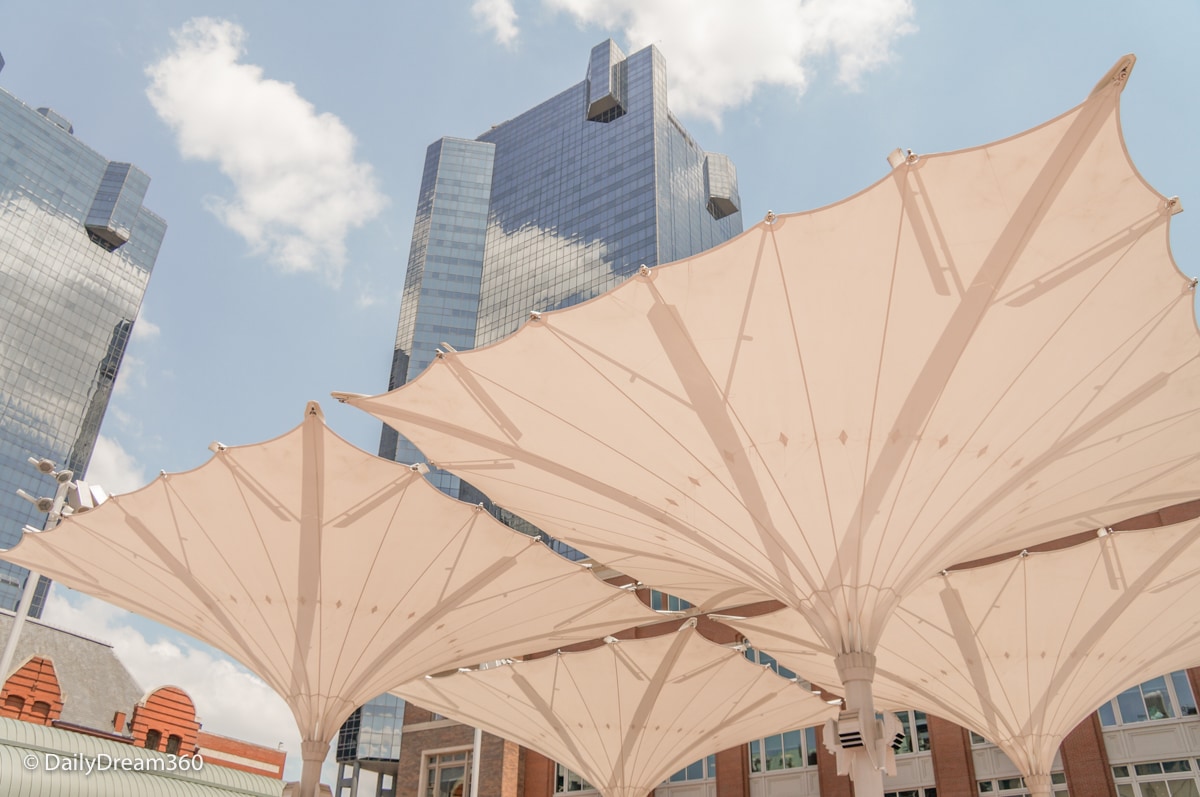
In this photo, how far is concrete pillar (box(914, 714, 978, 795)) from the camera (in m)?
28.9

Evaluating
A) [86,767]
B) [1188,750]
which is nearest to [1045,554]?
[1188,750]

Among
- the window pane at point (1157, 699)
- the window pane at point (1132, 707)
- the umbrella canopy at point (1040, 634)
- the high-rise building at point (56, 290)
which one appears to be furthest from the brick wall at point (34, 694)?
the high-rise building at point (56, 290)

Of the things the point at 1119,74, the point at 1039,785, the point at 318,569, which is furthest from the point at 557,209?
the point at 1119,74

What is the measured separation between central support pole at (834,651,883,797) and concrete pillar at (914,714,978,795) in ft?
58.6

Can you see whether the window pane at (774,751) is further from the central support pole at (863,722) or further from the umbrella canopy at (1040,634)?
the central support pole at (863,722)

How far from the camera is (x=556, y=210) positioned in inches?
5340

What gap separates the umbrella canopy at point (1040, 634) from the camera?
1839 centimetres

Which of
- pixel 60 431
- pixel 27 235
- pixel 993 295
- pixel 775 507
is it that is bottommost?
pixel 775 507

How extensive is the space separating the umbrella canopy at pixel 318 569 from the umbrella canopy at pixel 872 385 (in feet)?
9.15

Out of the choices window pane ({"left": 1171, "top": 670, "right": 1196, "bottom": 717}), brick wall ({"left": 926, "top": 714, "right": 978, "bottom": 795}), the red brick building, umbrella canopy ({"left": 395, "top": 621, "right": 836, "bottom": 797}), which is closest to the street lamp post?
the red brick building

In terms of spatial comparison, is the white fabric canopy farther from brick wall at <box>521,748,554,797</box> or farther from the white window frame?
the white window frame

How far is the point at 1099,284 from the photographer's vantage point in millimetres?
11703

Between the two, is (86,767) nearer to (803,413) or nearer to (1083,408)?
(803,413)

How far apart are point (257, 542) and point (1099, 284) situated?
16035 mm
